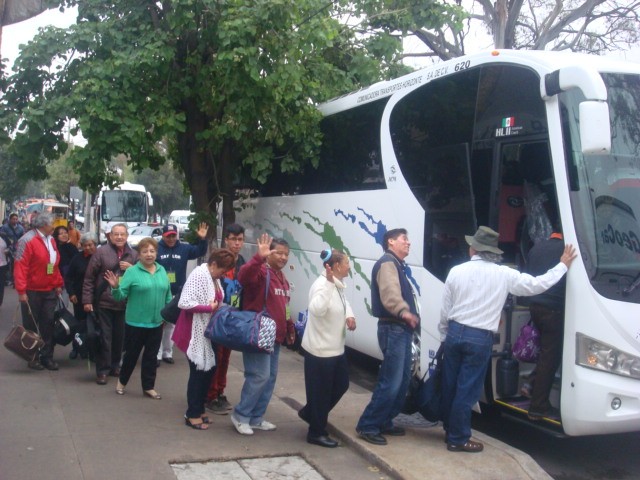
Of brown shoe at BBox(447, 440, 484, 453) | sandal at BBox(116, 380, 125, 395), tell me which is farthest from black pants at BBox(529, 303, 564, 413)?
sandal at BBox(116, 380, 125, 395)

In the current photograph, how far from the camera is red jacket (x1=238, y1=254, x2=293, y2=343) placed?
20.9ft

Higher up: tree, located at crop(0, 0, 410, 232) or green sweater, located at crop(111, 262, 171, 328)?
tree, located at crop(0, 0, 410, 232)

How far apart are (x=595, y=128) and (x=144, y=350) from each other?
15.6ft

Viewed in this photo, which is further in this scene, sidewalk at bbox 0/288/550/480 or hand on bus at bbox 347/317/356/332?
hand on bus at bbox 347/317/356/332

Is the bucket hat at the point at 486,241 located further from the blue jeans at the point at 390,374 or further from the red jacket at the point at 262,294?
the red jacket at the point at 262,294

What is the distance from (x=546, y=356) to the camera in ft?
19.8

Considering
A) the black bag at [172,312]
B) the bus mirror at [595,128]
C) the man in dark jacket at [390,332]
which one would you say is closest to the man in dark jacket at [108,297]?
the black bag at [172,312]

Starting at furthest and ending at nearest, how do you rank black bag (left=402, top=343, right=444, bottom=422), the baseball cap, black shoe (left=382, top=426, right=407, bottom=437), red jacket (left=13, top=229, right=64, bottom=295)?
the baseball cap
red jacket (left=13, top=229, right=64, bottom=295)
black shoe (left=382, top=426, right=407, bottom=437)
black bag (left=402, top=343, right=444, bottom=422)

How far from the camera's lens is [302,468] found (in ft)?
19.5

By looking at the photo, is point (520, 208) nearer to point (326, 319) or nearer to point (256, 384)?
point (326, 319)

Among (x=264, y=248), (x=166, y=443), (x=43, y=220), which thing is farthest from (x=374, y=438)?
(x=43, y=220)

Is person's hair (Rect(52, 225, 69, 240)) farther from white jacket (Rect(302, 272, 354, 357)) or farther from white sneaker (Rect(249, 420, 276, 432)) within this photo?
white jacket (Rect(302, 272, 354, 357))

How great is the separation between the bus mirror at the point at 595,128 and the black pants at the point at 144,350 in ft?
14.9

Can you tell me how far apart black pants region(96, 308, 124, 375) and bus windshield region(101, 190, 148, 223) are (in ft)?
74.4
